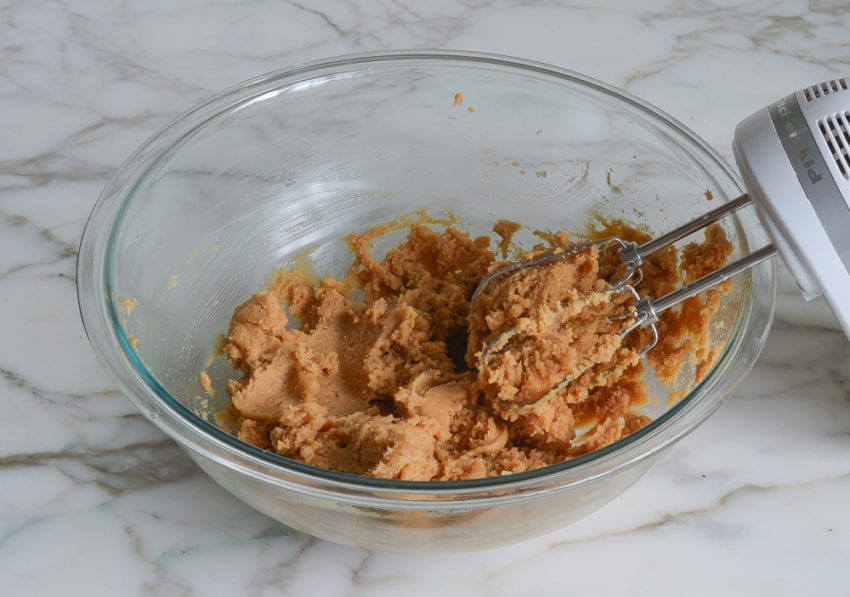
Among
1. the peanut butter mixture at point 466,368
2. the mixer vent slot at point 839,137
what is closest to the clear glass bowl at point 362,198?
the peanut butter mixture at point 466,368

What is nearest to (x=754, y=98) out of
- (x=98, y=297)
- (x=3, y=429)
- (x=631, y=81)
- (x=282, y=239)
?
(x=631, y=81)

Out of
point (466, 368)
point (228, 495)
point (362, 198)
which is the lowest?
point (228, 495)

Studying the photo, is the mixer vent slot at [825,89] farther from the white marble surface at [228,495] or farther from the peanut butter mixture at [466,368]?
the white marble surface at [228,495]

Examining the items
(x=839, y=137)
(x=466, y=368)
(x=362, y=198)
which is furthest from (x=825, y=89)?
(x=362, y=198)

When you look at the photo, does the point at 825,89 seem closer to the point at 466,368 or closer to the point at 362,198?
the point at 466,368

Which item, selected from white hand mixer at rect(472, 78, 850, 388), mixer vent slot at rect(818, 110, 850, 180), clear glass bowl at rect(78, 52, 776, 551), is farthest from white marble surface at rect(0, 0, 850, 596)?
mixer vent slot at rect(818, 110, 850, 180)
